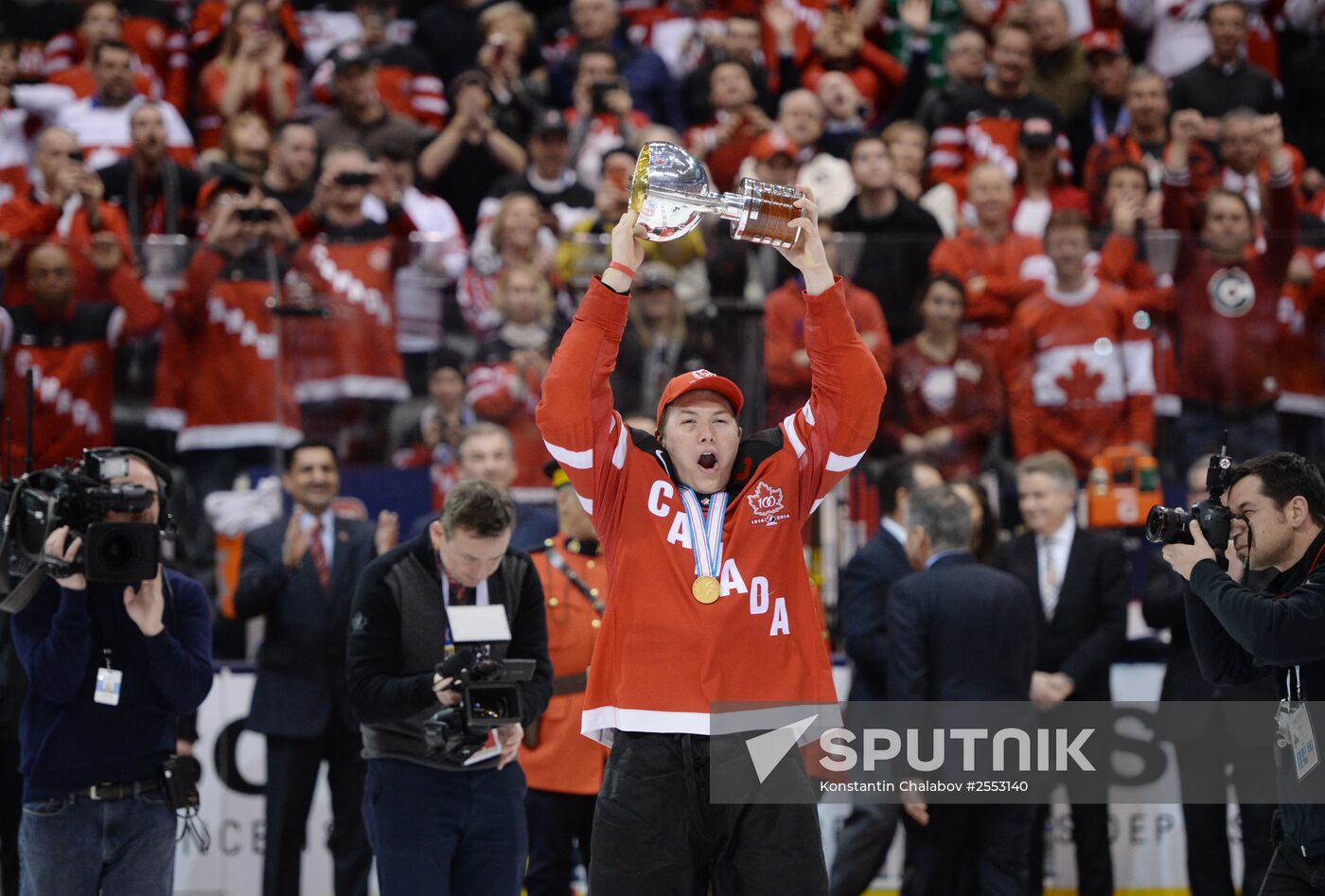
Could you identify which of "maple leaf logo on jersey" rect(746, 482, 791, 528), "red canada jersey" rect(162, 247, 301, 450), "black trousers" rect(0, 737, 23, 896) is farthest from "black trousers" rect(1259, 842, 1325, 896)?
"black trousers" rect(0, 737, 23, 896)

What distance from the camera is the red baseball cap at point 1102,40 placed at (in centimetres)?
1269

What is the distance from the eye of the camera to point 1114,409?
845cm

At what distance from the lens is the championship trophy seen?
15.6ft

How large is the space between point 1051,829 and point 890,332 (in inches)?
101

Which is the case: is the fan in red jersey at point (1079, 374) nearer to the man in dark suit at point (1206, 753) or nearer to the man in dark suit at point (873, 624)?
the man in dark suit at point (873, 624)

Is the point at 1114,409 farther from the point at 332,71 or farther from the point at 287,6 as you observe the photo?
the point at 287,6

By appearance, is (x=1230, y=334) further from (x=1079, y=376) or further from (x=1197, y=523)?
(x=1197, y=523)

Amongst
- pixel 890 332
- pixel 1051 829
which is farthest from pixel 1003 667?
pixel 890 332

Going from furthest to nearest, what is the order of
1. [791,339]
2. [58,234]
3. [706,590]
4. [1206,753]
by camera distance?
[58,234], [791,339], [1206,753], [706,590]

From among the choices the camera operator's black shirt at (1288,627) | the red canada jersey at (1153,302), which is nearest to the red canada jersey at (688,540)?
the camera operator's black shirt at (1288,627)

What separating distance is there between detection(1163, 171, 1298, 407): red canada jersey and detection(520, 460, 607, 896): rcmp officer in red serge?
3.47 m

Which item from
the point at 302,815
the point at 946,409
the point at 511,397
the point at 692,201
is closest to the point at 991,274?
the point at 946,409

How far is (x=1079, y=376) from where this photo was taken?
8461 mm

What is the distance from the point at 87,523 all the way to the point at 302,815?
2.52 m
